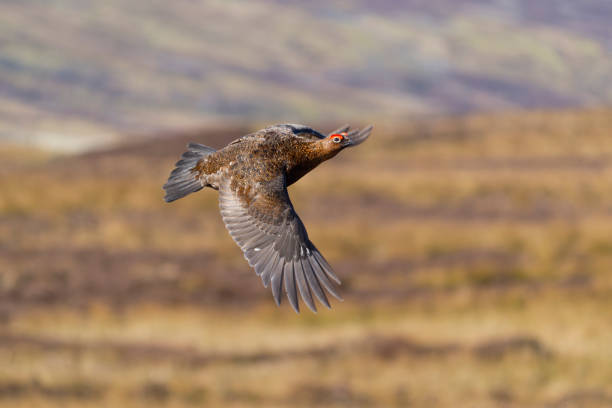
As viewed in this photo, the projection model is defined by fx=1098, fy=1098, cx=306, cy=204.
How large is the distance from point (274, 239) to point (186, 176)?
0.61 m

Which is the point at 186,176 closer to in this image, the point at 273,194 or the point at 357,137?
the point at 273,194

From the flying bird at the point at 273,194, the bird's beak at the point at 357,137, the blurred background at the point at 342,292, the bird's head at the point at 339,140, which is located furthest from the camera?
the blurred background at the point at 342,292

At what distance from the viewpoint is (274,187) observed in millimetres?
4754

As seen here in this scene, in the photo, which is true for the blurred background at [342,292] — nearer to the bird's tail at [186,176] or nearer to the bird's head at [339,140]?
the bird's tail at [186,176]

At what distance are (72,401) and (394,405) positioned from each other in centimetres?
784

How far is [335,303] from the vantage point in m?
36.3

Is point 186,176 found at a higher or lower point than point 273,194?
higher

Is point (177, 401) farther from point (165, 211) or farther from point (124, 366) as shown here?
point (165, 211)

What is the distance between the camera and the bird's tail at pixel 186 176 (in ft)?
17.1

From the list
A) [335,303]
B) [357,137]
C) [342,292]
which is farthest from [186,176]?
[335,303]

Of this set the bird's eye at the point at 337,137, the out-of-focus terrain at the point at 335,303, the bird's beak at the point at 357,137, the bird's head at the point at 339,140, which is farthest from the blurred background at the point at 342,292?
the bird's eye at the point at 337,137

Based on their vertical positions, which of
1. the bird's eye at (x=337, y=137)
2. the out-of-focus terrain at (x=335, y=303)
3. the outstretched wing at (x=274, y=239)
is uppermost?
the out-of-focus terrain at (x=335, y=303)

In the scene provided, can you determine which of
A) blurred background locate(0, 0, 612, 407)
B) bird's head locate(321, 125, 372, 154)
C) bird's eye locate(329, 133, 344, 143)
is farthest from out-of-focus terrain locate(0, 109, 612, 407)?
bird's eye locate(329, 133, 344, 143)

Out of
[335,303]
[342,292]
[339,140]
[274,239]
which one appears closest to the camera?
[339,140]
